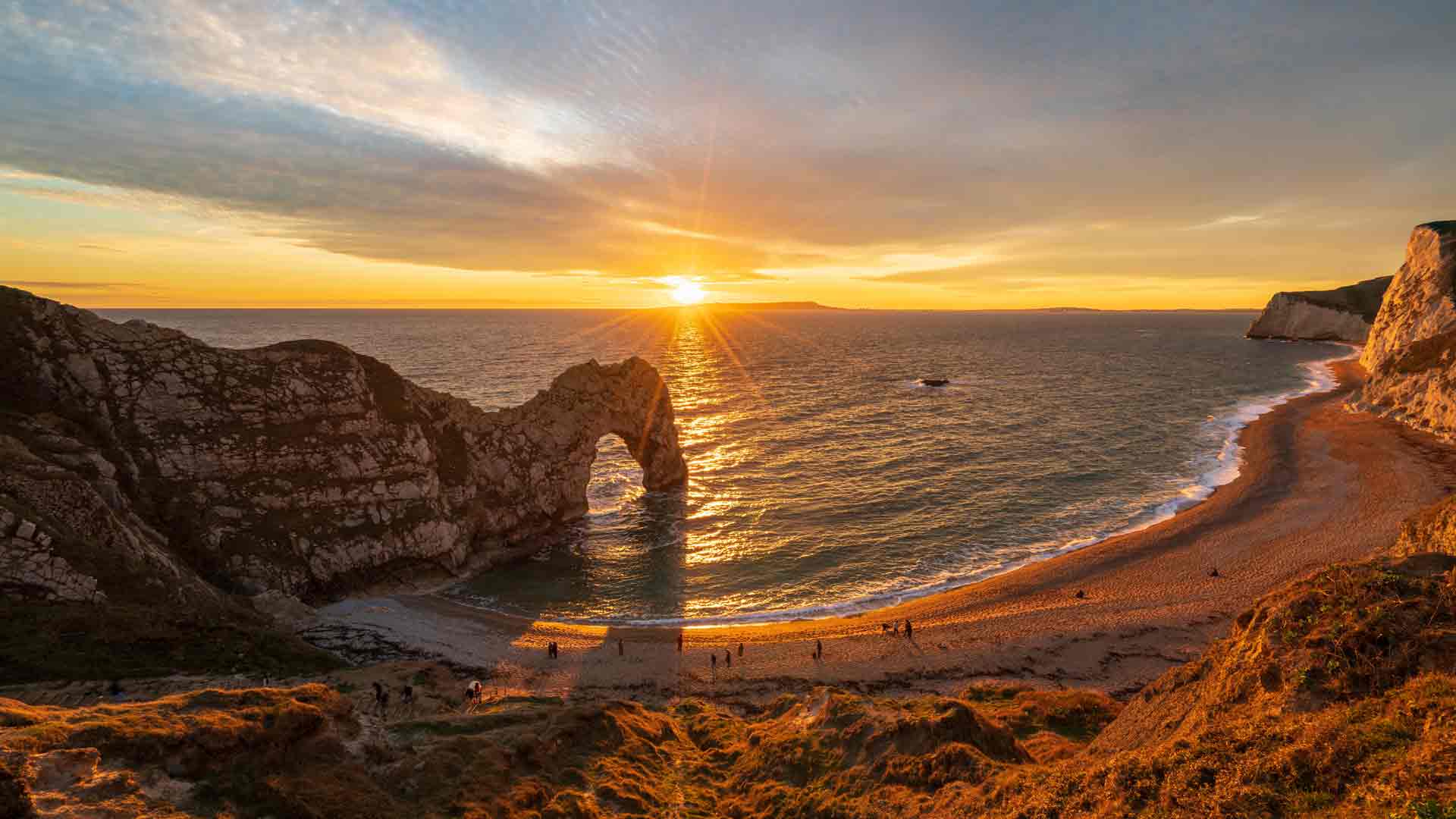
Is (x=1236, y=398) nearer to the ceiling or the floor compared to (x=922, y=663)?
nearer to the ceiling

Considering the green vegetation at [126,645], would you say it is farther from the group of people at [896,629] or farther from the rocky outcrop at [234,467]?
the group of people at [896,629]

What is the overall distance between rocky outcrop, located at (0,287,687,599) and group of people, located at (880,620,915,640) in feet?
82.4

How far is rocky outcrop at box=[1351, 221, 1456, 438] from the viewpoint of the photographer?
63.1 metres

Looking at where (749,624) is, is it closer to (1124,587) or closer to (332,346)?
(1124,587)

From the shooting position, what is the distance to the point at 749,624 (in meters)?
33.7

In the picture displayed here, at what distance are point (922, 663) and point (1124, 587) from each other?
1611 centimetres

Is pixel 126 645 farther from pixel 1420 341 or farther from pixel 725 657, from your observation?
pixel 1420 341

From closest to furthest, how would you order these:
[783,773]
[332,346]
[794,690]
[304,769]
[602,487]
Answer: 1. [304,769]
2. [783,773]
3. [794,690]
4. [332,346]
5. [602,487]

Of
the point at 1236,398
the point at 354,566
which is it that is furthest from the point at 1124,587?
the point at 1236,398

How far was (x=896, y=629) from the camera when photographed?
31.3m

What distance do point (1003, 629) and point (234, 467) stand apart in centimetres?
4113

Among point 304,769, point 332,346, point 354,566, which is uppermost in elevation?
point 332,346

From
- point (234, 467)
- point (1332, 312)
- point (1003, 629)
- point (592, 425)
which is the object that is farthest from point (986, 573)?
point (1332, 312)

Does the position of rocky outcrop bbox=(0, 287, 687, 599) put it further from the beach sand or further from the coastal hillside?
the coastal hillside
